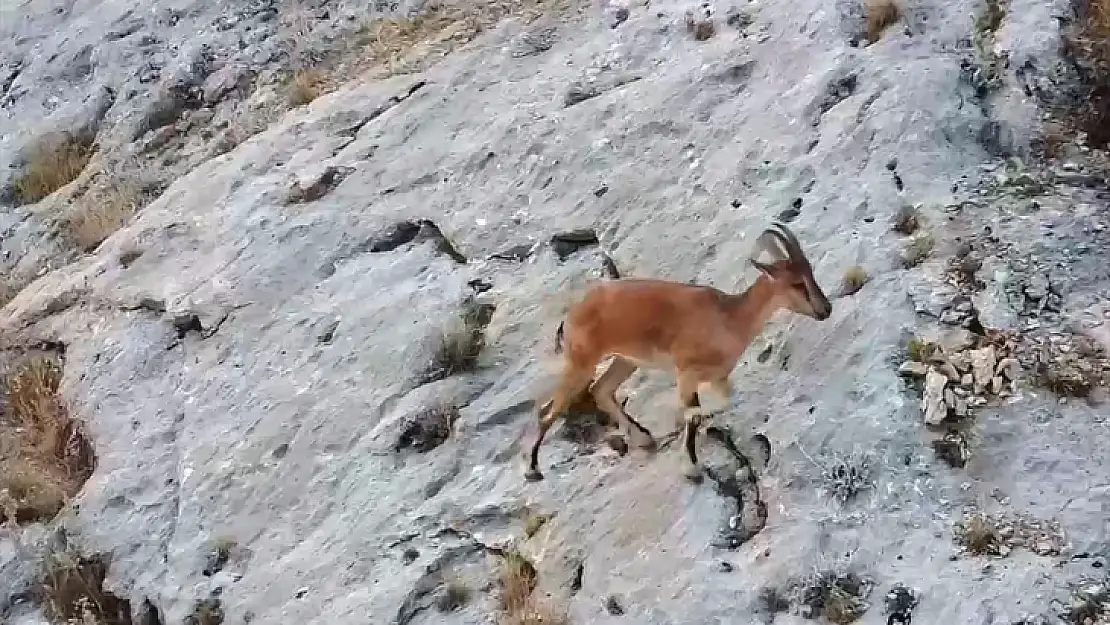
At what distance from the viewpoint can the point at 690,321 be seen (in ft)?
18.3

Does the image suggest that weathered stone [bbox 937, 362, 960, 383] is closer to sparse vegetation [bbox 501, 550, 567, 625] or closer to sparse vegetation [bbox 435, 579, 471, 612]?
sparse vegetation [bbox 501, 550, 567, 625]

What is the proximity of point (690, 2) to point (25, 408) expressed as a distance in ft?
17.9

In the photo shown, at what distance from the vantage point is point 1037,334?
585 cm

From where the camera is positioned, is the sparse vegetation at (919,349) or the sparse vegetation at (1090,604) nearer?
the sparse vegetation at (1090,604)

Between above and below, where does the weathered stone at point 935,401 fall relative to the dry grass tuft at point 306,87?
below

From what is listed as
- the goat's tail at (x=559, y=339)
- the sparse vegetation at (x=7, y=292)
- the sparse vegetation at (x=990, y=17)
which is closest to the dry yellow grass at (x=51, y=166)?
the sparse vegetation at (x=7, y=292)

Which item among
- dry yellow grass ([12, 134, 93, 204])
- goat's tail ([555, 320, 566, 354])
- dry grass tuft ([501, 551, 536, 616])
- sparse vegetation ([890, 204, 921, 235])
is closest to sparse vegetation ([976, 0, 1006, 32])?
sparse vegetation ([890, 204, 921, 235])

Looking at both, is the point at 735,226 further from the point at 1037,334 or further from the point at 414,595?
the point at 414,595

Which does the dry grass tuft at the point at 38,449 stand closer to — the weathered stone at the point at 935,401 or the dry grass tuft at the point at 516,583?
the dry grass tuft at the point at 516,583

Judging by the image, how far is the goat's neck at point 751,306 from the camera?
5.65 meters

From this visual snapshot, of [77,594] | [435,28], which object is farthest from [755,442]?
[435,28]

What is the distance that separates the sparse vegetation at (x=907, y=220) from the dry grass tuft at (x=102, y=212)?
6094 millimetres

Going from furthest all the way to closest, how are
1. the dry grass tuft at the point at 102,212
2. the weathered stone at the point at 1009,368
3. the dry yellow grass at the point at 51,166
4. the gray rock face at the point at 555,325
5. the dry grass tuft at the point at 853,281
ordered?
the dry yellow grass at the point at 51,166 → the dry grass tuft at the point at 102,212 → the dry grass tuft at the point at 853,281 → the weathered stone at the point at 1009,368 → the gray rock face at the point at 555,325

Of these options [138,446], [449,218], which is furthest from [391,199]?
[138,446]
